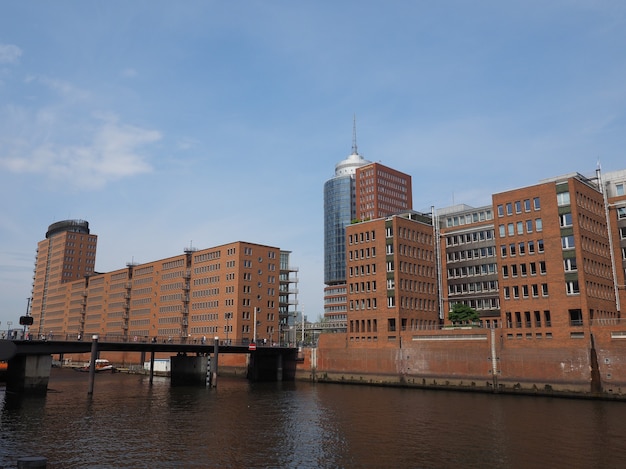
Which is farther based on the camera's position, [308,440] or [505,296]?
[505,296]

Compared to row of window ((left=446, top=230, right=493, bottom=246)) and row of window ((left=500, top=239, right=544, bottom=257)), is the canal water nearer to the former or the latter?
row of window ((left=500, top=239, right=544, bottom=257))

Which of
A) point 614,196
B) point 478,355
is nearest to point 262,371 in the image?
point 478,355

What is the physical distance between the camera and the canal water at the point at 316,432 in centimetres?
3988

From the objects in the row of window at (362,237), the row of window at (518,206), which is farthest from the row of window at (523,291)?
the row of window at (362,237)

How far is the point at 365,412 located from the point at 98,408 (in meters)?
33.5

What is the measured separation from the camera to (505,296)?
95.2 m

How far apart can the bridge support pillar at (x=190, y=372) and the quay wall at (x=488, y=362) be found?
2453 centimetres

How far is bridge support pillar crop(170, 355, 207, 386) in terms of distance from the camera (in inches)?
4281

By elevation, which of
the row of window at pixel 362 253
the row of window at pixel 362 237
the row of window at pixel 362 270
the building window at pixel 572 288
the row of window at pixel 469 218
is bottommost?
the building window at pixel 572 288

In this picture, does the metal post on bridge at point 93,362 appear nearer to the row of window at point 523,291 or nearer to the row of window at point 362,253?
the row of window at point 362,253

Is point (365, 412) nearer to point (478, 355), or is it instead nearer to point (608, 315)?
point (478, 355)

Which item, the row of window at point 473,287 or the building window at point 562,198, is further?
the row of window at point 473,287

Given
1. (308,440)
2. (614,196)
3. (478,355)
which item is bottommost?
(308,440)

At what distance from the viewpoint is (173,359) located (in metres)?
114
